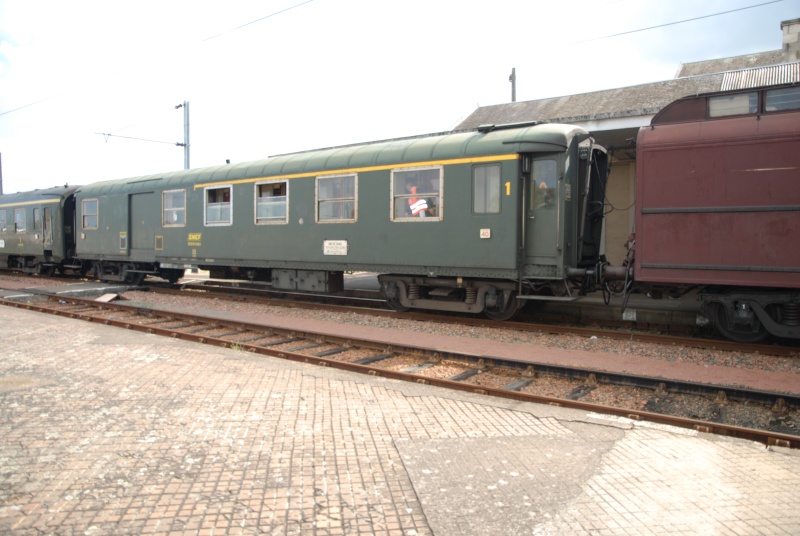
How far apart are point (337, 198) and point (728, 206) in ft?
22.6

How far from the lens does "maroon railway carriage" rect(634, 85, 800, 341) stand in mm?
7051

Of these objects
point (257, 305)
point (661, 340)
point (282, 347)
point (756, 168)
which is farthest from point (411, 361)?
point (257, 305)

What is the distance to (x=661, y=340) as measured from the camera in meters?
8.08

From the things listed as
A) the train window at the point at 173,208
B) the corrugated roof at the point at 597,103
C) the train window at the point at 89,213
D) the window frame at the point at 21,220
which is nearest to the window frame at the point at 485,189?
the corrugated roof at the point at 597,103

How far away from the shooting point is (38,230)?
19875mm

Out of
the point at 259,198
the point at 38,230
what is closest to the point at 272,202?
the point at 259,198

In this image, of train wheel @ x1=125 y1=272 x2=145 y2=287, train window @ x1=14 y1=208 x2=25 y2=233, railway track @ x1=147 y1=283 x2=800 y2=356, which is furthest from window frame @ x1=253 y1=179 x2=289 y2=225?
train window @ x1=14 y1=208 x2=25 y2=233

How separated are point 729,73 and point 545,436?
1659 cm

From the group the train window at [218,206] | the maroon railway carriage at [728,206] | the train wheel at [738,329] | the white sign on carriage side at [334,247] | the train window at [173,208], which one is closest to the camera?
the maroon railway carriage at [728,206]

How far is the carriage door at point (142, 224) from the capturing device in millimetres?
15430

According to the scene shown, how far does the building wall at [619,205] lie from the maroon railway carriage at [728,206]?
685 centimetres

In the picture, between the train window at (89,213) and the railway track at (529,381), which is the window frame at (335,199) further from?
the train window at (89,213)

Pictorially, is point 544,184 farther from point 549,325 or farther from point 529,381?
point 529,381

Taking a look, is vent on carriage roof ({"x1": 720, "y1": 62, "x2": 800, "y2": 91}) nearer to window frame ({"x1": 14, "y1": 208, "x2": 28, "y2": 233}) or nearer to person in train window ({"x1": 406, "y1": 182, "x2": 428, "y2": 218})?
person in train window ({"x1": 406, "y1": 182, "x2": 428, "y2": 218})
